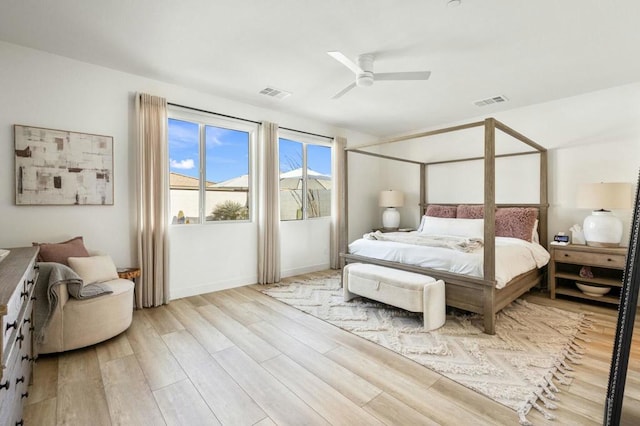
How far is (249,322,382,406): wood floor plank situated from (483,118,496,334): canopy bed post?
4.56 ft

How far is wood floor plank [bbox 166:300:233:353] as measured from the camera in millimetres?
2500

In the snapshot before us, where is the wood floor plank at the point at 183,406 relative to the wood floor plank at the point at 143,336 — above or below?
below

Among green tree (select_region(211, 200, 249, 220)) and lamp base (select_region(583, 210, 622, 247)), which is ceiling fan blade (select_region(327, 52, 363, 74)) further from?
lamp base (select_region(583, 210, 622, 247))

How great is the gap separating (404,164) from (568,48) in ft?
10.8

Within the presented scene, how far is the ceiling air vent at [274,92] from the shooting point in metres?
3.71

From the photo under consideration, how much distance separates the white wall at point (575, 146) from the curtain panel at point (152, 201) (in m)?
4.60

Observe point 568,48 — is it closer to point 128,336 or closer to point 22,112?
point 128,336

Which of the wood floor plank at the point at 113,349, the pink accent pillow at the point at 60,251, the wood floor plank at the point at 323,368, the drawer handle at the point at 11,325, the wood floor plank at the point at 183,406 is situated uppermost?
the pink accent pillow at the point at 60,251

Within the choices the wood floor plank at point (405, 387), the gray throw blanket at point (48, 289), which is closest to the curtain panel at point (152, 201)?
the gray throw blanket at point (48, 289)

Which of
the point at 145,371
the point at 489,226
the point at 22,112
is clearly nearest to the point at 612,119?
the point at 489,226

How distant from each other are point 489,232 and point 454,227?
169 cm

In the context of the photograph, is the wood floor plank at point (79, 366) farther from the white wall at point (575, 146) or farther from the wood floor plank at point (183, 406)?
the white wall at point (575, 146)

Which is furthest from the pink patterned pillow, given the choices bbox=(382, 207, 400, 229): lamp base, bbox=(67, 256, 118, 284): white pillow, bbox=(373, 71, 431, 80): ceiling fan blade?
bbox=(67, 256, 118, 284): white pillow

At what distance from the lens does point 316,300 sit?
3.59 m
